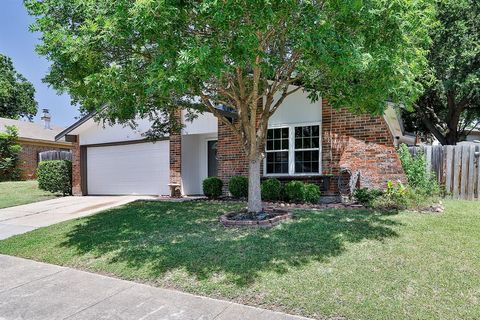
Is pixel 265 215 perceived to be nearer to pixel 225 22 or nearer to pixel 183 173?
pixel 225 22

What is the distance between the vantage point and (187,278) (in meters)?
4.88

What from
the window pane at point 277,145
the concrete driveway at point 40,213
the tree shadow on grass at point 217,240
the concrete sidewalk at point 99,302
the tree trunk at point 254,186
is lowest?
the concrete driveway at point 40,213

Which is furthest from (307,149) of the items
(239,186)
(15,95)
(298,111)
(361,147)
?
(15,95)

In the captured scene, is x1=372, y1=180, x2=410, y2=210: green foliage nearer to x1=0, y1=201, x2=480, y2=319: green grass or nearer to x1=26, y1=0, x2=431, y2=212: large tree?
x1=0, y1=201, x2=480, y2=319: green grass

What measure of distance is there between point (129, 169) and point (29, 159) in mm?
13363

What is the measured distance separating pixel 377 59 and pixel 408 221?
3428 mm

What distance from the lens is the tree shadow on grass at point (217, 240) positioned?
523cm

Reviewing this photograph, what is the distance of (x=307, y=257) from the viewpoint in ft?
17.5

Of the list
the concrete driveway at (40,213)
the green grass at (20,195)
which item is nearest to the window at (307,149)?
the concrete driveway at (40,213)

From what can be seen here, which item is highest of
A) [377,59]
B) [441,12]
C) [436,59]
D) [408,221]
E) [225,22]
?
[441,12]

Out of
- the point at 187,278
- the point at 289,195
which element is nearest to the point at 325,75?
the point at 289,195

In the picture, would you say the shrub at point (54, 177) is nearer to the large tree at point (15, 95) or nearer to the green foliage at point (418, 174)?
the green foliage at point (418, 174)

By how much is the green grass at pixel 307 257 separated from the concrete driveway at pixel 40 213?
1.05 m

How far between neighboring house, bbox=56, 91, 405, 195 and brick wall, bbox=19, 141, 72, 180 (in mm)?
9542
